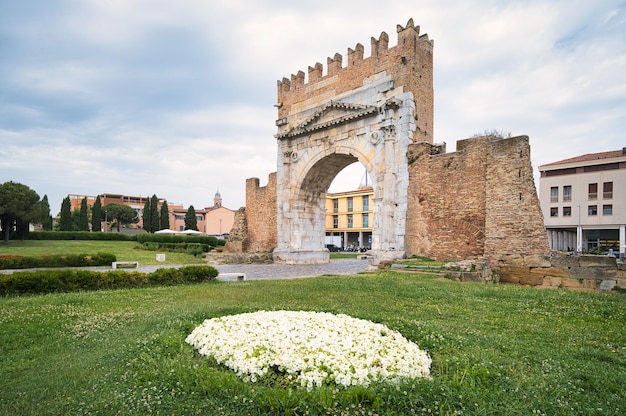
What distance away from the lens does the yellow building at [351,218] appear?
163ft

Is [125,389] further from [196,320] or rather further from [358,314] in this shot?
[358,314]

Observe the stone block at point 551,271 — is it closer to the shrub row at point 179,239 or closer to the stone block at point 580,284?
the stone block at point 580,284

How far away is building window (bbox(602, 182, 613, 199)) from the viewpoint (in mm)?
35000

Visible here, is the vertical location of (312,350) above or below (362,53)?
below

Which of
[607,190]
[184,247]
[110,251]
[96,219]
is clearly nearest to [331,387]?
[184,247]

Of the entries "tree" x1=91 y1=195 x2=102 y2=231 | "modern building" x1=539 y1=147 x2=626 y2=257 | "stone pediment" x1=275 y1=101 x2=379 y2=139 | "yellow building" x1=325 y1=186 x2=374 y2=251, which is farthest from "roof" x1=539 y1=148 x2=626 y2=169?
"tree" x1=91 y1=195 x2=102 y2=231

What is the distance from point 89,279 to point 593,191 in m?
41.8

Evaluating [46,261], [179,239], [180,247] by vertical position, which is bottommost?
[180,247]

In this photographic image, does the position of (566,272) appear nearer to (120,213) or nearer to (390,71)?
(390,71)

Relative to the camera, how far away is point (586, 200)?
3678 centimetres

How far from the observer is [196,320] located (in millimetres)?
5695

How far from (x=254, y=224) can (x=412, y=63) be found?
13.1 m

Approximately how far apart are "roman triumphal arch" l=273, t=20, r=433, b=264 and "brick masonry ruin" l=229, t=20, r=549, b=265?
0.05 metres

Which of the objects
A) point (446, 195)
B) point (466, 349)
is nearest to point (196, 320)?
point (466, 349)
